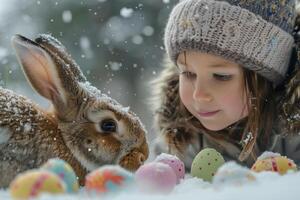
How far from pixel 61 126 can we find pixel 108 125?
0.20 m

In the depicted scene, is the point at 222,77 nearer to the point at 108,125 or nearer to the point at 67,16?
the point at 108,125

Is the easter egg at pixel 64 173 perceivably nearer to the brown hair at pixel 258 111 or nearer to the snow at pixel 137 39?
the brown hair at pixel 258 111

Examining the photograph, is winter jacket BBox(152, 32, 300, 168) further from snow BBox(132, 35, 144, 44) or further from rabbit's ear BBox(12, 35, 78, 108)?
snow BBox(132, 35, 144, 44)

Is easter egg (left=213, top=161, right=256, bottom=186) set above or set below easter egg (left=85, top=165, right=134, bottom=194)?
below

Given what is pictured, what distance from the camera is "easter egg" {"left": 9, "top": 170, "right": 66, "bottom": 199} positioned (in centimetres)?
123

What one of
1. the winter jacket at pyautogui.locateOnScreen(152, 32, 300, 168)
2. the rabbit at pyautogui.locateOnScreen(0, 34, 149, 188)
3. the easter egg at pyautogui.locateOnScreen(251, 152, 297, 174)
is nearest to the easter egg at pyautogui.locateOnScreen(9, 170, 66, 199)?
the rabbit at pyautogui.locateOnScreen(0, 34, 149, 188)

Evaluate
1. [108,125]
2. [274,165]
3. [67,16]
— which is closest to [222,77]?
[108,125]

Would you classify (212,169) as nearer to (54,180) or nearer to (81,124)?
(81,124)

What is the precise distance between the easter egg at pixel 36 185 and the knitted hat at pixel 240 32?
6.19 ft

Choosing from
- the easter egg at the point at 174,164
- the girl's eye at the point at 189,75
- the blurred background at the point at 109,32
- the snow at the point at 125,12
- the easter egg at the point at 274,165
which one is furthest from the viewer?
the snow at the point at 125,12

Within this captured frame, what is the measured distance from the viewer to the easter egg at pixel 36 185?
1226mm

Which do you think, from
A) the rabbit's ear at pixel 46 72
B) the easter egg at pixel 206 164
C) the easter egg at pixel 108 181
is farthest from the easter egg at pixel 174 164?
the easter egg at pixel 108 181

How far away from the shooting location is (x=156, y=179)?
1658 millimetres

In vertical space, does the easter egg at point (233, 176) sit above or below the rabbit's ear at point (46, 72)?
below
